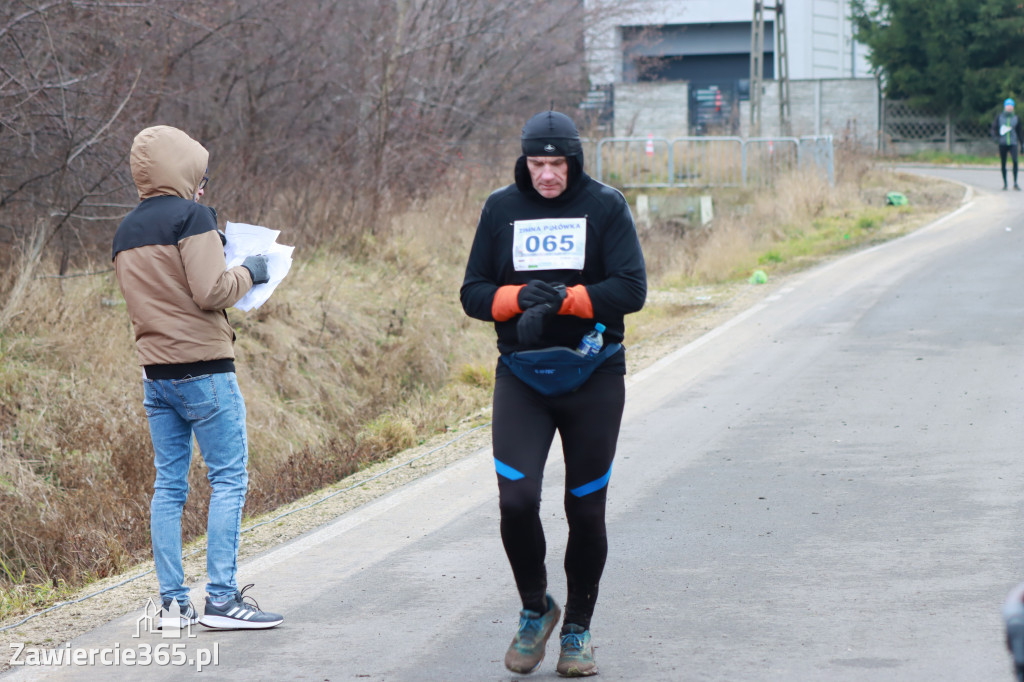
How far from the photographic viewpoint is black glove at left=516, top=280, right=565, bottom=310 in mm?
4172

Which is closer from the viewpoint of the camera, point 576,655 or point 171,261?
point 576,655

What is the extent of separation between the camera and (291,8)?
18000 millimetres

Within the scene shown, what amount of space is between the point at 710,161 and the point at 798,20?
1194 inches

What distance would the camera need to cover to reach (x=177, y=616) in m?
5.08

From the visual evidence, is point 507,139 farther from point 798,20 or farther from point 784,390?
point 798,20

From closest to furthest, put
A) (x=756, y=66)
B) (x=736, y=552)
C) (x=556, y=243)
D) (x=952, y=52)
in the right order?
(x=556, y=243) < (x=736, y=552) < (x=756, y=66) < (x=952, y=52)

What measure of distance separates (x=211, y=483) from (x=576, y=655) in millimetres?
1690

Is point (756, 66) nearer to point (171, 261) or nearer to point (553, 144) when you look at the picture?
point (171, 261)

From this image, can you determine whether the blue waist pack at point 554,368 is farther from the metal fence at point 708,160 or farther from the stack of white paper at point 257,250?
the metal fence at point 708,160

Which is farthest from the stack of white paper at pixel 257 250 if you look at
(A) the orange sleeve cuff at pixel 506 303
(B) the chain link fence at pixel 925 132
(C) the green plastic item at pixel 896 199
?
(B) the chain link fence at pixel 925 132

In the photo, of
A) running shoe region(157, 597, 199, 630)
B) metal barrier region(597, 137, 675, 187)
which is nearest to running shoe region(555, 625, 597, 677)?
running shoe region(157, 597, 199, 630)

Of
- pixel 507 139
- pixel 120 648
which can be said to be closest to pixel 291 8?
pixel 507 139

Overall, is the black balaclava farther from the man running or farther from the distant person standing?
the distant person standing

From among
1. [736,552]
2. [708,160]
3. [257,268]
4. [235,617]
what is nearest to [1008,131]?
[708,160]
